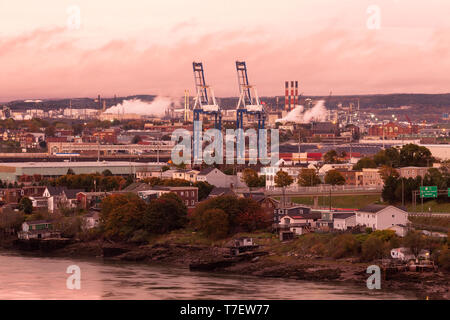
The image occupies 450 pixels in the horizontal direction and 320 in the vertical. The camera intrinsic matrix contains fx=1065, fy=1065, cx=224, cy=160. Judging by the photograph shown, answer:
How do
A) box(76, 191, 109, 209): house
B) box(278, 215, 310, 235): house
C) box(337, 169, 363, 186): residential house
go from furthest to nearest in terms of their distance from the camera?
box(337, 169, 363, 186): residential house < box(76, 191, 109, 209): house < box(278, 215, 310, 235): house

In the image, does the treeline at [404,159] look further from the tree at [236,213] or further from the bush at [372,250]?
the bush at [372,250]

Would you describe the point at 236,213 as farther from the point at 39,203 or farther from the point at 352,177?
the point at 352,177

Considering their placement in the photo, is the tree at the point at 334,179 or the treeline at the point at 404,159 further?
the treeline at the point at 404,159

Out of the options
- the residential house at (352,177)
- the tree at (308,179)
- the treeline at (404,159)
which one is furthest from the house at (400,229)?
the treeline at (404,159)
